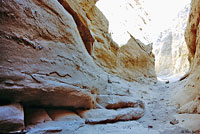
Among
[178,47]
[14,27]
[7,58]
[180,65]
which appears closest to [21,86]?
[7,58]

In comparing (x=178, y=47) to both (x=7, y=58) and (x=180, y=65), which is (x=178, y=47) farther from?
(x=7, y=58)

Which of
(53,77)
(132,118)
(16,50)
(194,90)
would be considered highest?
(16,50)

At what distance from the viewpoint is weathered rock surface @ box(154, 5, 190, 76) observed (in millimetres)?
22517

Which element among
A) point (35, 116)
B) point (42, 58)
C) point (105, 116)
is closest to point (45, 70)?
point (42, 58)

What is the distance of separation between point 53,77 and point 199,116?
12.1ft

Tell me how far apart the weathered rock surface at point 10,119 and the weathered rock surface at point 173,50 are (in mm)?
23952

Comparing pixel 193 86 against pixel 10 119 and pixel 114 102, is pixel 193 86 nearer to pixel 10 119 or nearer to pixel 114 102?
pixel 114 102

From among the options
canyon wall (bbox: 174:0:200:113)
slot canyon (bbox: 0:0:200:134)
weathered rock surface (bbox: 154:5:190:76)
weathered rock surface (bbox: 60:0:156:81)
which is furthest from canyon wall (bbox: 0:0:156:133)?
weathered rock surface (bbox: 154:5:190:76)

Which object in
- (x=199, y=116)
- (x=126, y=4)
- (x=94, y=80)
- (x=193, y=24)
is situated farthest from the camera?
(x=126, y=4)

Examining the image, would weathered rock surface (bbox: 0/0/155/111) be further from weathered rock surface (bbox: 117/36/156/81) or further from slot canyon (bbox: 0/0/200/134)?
weathered rock surface (bbox: 117/36/156/81)

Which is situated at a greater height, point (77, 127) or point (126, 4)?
point (126, 4)

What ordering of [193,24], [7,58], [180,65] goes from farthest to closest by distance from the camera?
1. [180,65]
2. [193,24]
3. [7,58]

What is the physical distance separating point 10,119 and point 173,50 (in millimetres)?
28715

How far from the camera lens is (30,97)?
7.58ft
